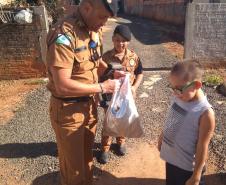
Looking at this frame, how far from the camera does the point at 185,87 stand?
98.5 inches

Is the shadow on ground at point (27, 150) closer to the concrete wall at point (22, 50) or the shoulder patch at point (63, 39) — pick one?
the shoulder patch at point (63, 39)

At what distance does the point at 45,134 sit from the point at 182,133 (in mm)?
3118

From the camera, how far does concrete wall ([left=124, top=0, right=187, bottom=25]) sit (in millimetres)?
15617

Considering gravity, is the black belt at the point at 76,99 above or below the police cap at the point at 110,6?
below

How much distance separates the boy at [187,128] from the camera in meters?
2.50

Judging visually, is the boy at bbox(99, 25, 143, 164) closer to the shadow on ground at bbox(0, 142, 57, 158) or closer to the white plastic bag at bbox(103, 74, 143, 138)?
the white plastic bag at bbox(103, 74, 143, 138)

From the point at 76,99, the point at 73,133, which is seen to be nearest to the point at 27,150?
the point at 73,133

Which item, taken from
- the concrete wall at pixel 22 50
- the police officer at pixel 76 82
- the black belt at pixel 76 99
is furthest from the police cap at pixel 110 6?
the concrete wall at pixel 22 50

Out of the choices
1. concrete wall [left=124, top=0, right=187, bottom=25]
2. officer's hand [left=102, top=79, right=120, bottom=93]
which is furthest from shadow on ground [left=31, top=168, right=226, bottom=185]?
concrete wall [left=124, top=0, right=187, bottom=25]

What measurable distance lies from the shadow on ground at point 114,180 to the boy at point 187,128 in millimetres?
1041

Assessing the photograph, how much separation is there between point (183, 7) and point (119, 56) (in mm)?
12131

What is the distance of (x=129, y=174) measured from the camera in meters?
4.24

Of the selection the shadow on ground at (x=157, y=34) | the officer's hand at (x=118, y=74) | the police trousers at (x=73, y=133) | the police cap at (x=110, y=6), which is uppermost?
the police cap at (x=110, y=6)

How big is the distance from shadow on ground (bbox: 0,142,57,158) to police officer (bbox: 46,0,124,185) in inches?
66.1
